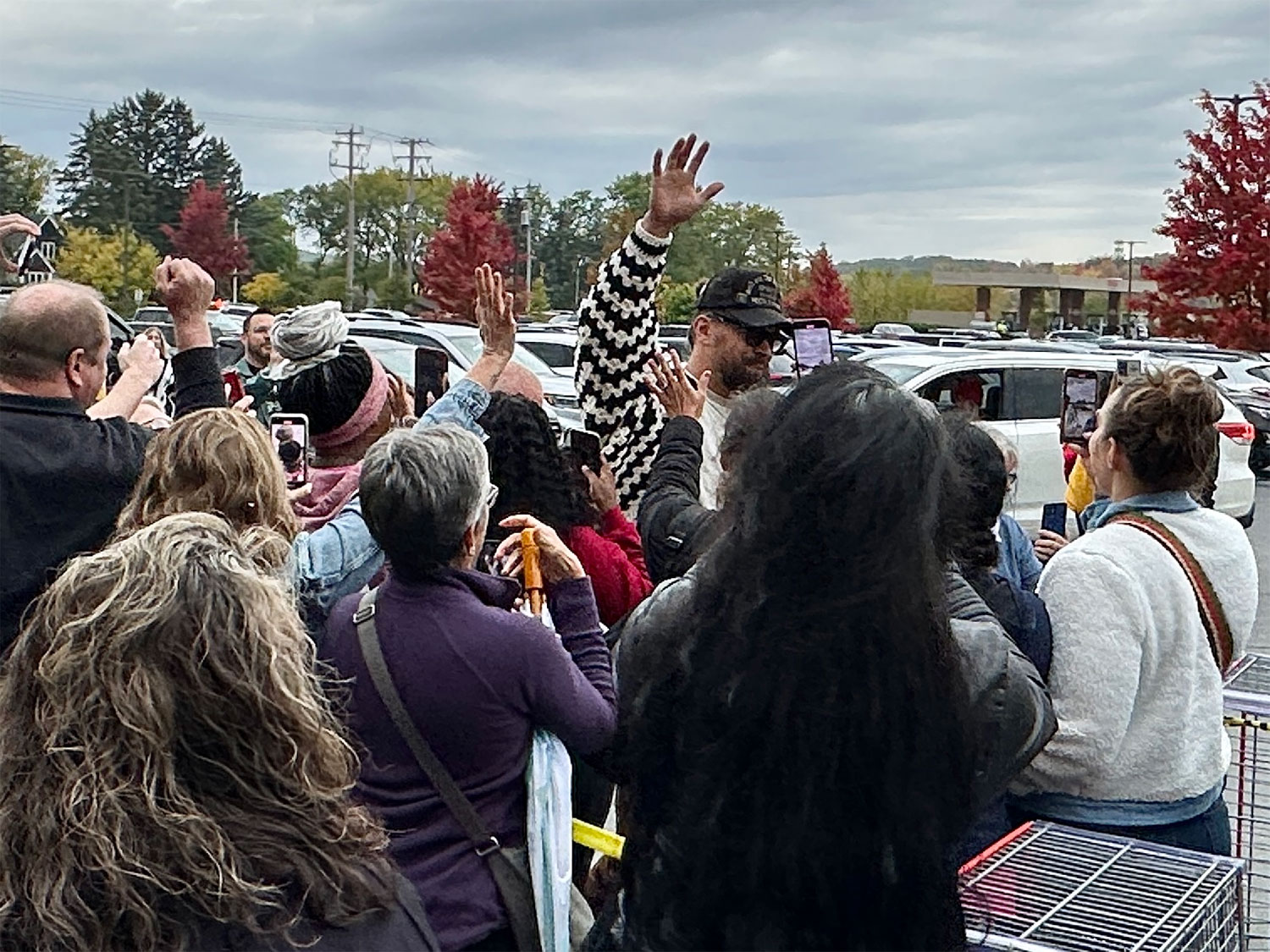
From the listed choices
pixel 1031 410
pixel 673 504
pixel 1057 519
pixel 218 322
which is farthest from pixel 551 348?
pixel 673 504

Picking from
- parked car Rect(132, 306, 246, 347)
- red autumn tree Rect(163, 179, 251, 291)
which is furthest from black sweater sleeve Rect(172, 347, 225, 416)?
red autumn tree Rect(163, 179, 251, 291)

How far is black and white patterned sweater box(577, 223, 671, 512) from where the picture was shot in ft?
13.3

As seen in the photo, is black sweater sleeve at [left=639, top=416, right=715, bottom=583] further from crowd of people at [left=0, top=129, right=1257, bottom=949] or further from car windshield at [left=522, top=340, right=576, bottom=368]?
car windshield at [left=522, top=340, right=576, bottom=368]

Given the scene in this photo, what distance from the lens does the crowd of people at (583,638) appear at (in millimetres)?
1681

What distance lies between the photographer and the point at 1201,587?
121 inches

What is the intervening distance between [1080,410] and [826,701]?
9.68ft

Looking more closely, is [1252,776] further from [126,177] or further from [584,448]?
[126,177]

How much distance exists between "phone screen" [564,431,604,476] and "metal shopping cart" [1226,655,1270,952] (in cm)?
169

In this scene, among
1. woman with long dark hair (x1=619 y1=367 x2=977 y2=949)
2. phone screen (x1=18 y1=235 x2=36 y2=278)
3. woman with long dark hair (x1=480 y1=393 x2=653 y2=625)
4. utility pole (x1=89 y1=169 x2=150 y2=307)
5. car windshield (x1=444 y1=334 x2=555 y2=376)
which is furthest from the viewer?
utility pole (x1=89 y1=169 x2=150 y2=307)

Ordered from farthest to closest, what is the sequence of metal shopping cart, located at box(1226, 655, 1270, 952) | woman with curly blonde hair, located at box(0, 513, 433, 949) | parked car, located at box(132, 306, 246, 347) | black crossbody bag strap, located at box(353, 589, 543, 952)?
parked car, located at box(132, 306, 246, 347) < metal shopping cart, located at box(1226, 655, 1270, 952) < black crossbody bag strap, located at box(353, 589, 543, 952) < woman with curly blonde hair, located at box(0, 513, 433, 949)

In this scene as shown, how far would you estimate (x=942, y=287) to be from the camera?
84938mm

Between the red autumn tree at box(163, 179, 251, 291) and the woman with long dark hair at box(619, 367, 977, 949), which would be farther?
the red autumn tree at box(163, 179, 251, 291)

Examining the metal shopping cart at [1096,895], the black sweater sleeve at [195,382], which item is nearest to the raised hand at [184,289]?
the black sweater sleeve at [195,382]

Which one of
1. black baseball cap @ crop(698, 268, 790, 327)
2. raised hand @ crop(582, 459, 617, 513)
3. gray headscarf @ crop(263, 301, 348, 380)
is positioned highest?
black baseball cap @ crop(698, 268, 790, 327)
